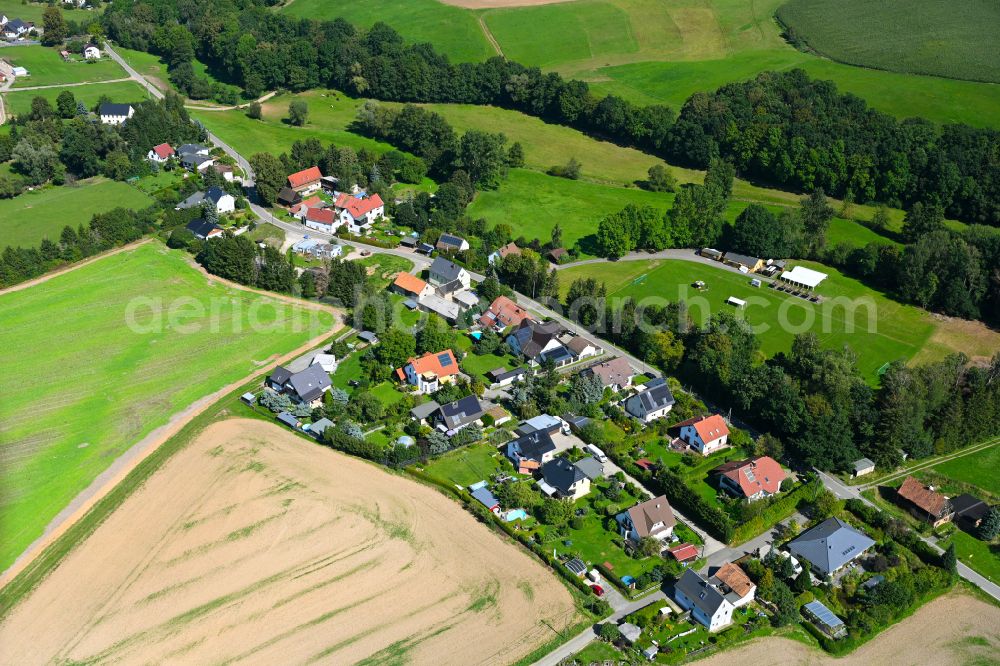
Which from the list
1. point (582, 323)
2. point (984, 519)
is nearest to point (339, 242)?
point (582, 323)

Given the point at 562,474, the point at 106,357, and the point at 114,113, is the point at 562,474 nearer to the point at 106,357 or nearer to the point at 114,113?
the point at 106,357

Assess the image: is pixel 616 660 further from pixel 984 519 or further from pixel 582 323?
pixel 582 323

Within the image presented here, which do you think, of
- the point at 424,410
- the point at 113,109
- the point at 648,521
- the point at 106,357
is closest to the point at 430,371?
the point at 424,410

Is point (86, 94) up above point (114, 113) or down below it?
above

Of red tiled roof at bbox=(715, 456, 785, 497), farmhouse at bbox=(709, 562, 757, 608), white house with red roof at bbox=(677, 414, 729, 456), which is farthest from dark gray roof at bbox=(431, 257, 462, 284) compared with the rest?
farmhouse at bbox=(709, 562, 757, 608)

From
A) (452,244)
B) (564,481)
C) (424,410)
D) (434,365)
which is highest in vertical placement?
(452,244)

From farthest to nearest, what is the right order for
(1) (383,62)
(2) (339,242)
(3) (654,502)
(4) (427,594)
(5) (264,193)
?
1. (1) (383,62)
2. (5) (264,193)
3. (2) (339,242)
4. (3) (654,502)
5. (4) (427,594)

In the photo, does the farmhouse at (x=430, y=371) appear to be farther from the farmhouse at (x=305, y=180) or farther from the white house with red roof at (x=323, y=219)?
the farmhouse at (x=305, y=180)
